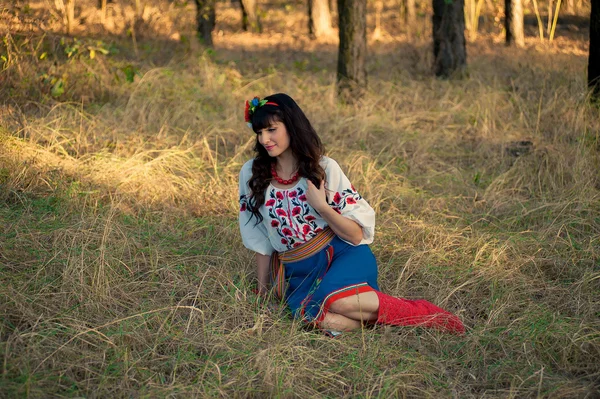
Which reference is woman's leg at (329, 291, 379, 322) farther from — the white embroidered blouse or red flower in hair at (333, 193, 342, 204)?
red flower in hair at (333, 193, 342, 204)

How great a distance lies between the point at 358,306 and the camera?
304 centimetres

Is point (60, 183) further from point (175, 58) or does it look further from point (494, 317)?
point (175, 58)

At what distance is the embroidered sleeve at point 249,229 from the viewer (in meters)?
3.31

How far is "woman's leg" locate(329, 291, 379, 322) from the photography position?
119 inches

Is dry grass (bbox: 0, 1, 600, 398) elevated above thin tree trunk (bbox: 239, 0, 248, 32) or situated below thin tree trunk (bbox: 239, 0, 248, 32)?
below

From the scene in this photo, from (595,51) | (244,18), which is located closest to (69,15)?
(595,51)

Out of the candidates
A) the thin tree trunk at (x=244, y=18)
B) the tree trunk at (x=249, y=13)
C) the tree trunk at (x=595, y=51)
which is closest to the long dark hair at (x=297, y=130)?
the tree trunk at (x=595, y=51)

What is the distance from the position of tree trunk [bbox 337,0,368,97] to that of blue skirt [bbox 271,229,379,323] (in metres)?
4.06

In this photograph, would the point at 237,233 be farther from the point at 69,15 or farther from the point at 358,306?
the point at 69,15

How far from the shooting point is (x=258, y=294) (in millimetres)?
3238

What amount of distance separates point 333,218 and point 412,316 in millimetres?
612

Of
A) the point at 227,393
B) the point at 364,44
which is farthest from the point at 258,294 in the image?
the point at 364,44

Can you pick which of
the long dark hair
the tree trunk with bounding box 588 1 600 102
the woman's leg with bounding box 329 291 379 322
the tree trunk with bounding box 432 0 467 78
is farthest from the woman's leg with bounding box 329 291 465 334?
the tree trunk with bounding box 432 0 467 78

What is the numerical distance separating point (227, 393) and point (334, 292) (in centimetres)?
75
